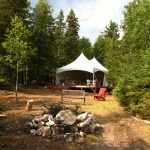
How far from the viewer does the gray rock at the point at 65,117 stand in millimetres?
12500

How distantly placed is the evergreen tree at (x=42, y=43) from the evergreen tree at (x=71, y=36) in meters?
4.35

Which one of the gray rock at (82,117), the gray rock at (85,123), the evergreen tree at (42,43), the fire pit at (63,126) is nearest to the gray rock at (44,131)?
the fire pit at (63,126)

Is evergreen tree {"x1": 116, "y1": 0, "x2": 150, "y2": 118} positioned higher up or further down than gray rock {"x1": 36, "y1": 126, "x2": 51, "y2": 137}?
higher up

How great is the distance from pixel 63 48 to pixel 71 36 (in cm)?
272

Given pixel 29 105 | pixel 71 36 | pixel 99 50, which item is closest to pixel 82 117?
pixel 29 105

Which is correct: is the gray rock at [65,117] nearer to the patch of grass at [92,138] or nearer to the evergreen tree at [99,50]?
the patch of grass at [92,138]

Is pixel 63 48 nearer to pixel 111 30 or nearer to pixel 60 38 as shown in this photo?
pixel 60 38

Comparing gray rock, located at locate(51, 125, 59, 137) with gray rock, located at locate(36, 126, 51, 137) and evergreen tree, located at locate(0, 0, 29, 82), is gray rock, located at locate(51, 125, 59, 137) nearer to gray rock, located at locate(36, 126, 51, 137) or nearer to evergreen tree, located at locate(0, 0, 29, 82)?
gray rock, located at locate(36, 126, 51, 137)

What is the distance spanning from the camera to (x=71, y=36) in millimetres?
52906

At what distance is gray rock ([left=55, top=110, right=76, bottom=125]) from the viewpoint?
12.5 meters

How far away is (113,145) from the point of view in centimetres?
1191

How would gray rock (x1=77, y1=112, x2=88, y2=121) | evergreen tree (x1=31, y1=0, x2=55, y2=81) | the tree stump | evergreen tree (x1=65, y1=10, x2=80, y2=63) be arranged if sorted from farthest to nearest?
evergreen tree (x1=65, y1=10, x2=80, y2=63)
evergreen tree (x1=31, y1=0, x2=55, y2=81)
the tree stump
gray rock (x1=77, y1=112, x2=88, y2=121)

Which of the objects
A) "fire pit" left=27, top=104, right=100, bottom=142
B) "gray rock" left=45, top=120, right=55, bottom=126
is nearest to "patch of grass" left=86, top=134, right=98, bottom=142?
"fire pit" left=27, top=104, right=100, bottom=142

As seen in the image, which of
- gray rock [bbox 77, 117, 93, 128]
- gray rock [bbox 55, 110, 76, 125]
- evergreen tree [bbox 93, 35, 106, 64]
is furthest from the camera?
evergreen tree [bbox 93, 35, 106, 64]
